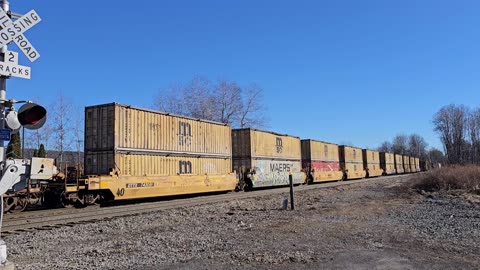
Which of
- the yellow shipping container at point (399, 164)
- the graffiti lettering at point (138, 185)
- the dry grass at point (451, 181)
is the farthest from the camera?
the yellow shipping container at point (399, 164)

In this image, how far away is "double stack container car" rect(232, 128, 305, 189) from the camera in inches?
1121

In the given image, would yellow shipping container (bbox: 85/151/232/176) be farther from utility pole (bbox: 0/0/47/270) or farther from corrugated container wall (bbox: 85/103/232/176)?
utility pole (bbox: 0/0/47/270)

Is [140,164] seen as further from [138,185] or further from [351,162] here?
[351,162]

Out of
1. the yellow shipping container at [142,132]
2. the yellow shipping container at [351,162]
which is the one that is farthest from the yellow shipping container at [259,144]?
the yellow shipping container at [351,162]

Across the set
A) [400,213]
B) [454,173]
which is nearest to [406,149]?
[454,173]

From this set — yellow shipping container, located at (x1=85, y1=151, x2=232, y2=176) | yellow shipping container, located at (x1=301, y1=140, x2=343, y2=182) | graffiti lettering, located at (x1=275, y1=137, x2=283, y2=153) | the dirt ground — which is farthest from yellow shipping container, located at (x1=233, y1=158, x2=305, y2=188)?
the dirt ground

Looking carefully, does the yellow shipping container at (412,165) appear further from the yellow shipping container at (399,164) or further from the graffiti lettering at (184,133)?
the graffiti lettering at (184,133)

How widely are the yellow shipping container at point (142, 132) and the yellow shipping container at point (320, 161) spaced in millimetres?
17325

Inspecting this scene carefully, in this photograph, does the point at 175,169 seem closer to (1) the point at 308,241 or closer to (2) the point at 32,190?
(2) the point at 32,190

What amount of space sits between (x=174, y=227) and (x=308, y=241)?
13.9ft

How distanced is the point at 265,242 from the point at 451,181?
19.1 metres

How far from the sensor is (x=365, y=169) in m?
57.9

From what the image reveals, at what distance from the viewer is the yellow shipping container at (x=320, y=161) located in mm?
39125

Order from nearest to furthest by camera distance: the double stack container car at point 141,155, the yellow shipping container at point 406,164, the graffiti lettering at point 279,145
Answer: the double stack container car at point 141,155
the graffiti lettering at point 279,145
the yellow shipping container at point 406,164
